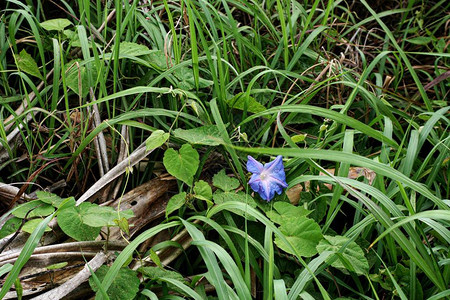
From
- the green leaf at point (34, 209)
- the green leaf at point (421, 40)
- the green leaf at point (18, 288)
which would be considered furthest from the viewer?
the green leaf at point (421, 40)

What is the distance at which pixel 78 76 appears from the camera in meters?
1.70

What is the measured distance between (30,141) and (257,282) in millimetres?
905

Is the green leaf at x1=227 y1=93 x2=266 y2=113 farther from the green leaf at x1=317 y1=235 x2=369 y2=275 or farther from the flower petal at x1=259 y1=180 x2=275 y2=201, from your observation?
the green leaf at x1=317 y1=235 x2=369 y2=275

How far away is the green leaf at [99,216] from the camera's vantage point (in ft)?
4.37

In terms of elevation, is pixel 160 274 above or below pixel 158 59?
below

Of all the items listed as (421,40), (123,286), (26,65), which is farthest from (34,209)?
(421,40)

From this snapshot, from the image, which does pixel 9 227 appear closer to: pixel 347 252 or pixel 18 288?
pixel 18 288

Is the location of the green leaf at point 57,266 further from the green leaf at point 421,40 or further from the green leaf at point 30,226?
the green leaf at point 421,40

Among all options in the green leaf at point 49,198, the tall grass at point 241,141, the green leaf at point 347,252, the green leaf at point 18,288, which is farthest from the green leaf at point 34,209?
the green leaf at point 347,252

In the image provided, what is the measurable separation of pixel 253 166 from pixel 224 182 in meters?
0.11

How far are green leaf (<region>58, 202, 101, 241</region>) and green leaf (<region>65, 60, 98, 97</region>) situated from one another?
51 cm

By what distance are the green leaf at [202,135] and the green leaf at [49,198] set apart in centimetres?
42

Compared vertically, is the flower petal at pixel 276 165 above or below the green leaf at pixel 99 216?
below

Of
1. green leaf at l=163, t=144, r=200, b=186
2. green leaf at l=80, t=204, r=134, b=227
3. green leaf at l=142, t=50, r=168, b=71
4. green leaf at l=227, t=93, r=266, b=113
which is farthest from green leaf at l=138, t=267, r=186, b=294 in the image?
green leaf at l=142, t=50, r=168, b=71
